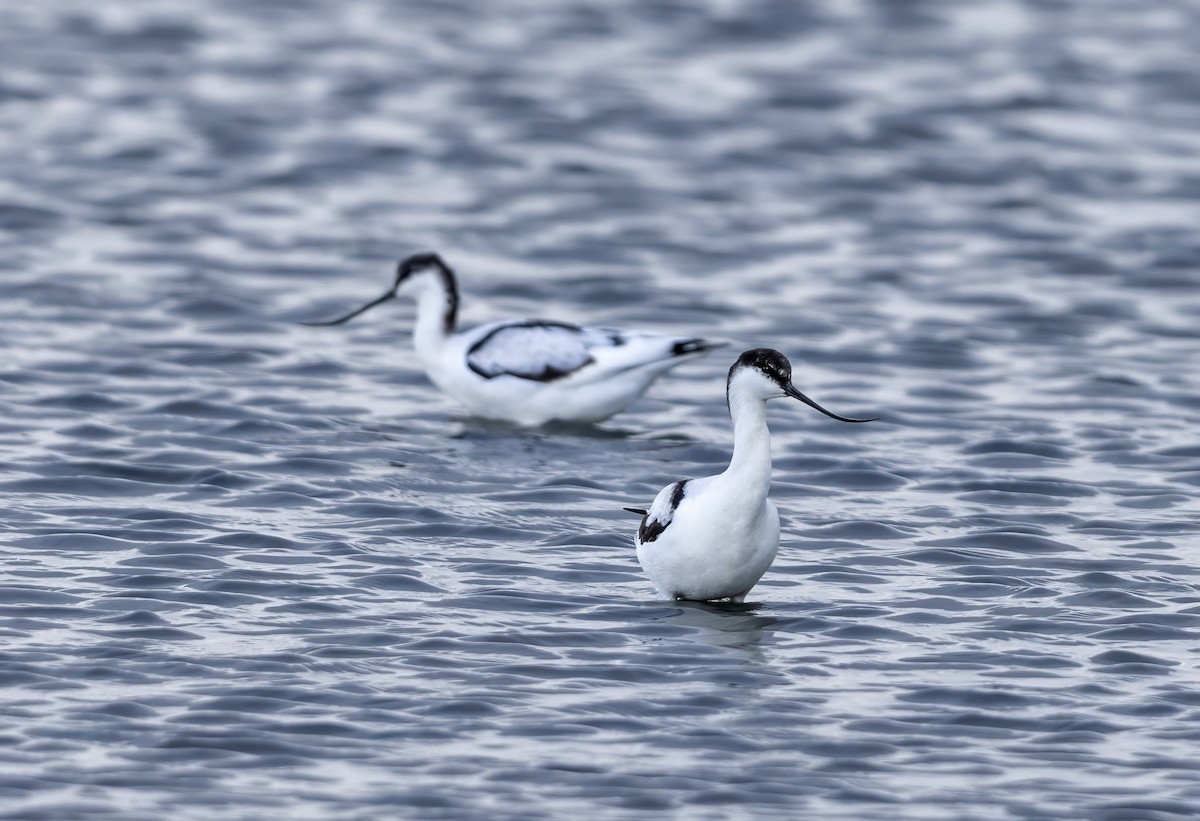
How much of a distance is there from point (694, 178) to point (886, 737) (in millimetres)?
11996

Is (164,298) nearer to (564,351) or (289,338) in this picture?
(289,338)

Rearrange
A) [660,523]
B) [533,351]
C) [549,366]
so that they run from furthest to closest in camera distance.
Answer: [533,351], [549,366], [660,523]

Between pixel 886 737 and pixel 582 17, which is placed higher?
pixel 582 17

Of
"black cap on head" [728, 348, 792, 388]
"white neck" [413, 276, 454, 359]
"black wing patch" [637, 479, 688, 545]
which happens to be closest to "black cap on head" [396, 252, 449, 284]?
"white neck" [413, 276, 454, 359]

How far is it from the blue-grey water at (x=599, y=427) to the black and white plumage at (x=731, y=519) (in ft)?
0.67

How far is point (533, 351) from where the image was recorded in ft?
44.1

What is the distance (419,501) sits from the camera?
37.7 feet

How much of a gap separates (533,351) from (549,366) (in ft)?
0.65

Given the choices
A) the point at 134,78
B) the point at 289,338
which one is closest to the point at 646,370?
the point at 289,338

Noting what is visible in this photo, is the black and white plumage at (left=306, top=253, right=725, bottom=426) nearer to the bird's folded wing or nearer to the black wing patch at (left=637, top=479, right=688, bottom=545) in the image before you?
the bird's folded wing

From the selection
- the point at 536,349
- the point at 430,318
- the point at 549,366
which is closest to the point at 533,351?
the point at 536,349

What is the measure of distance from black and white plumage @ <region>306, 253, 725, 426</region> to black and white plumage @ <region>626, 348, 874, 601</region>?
3.24 metres

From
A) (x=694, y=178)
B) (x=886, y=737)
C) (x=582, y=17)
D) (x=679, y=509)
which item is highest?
(x=582, y=17)

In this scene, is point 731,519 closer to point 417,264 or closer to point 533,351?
point 533,351
